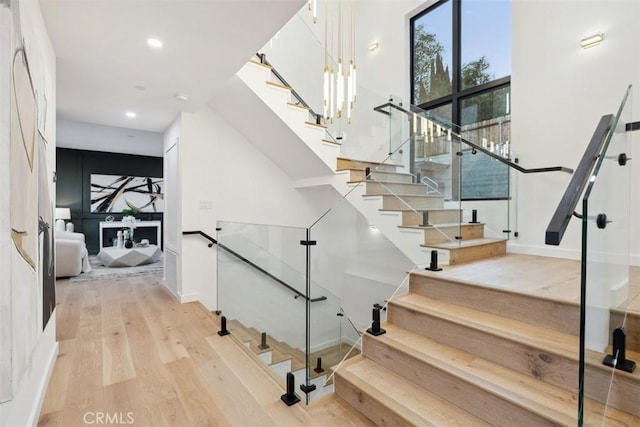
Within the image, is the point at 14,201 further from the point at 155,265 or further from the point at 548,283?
the point at 155,265

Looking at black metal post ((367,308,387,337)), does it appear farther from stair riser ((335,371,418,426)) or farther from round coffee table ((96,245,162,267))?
round coffee table ((96,245,162,267))

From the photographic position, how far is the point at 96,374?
2.32m

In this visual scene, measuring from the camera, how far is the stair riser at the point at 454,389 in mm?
1535

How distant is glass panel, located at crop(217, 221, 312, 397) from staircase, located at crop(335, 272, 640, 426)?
0.61 meters

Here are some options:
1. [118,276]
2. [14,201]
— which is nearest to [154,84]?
[14,201]

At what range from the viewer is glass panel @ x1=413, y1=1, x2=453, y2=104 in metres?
5.07

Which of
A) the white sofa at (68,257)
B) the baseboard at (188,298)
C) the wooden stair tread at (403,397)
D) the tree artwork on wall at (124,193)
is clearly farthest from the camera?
the tree artwork on wall at (124,193)

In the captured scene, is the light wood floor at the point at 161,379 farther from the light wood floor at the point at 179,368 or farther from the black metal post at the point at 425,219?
the black metal post at the point at 425,219

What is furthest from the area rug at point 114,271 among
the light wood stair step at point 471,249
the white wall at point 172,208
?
the light wood stair step at point 471,249

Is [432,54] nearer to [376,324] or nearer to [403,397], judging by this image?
[376,324]

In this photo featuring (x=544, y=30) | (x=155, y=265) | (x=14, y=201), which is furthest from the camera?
(x=155, y=265)

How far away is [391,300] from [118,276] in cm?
515

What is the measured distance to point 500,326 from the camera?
1951mm

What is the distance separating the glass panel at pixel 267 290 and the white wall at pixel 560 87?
2.92 meters
